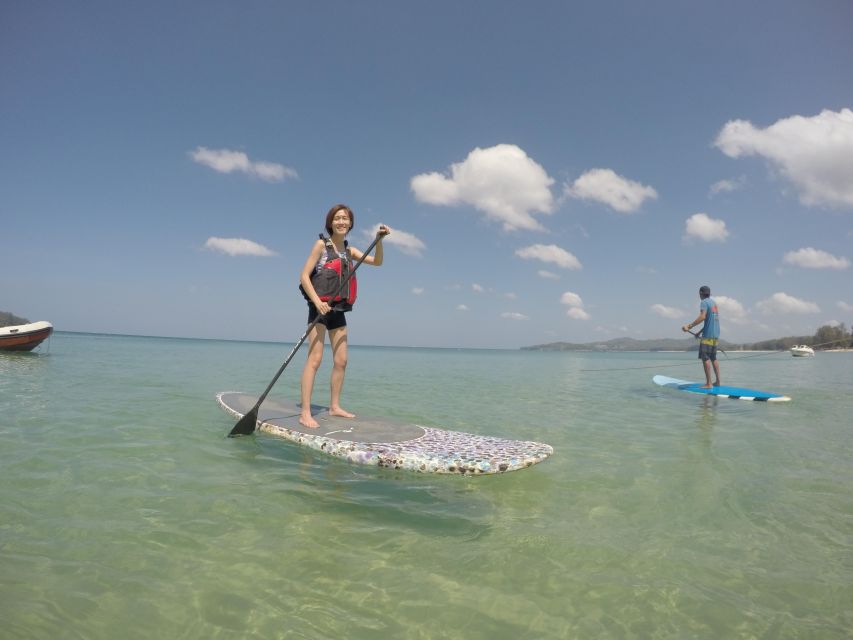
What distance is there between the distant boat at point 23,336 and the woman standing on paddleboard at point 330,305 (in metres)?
20.5

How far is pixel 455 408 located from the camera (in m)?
9.79

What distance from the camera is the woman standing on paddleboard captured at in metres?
6.06

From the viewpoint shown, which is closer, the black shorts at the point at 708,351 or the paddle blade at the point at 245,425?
the paddle blade at the point at 245,425

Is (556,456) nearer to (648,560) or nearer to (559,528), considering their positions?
(559,528)

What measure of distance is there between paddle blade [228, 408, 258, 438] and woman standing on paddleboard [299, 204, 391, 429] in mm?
614

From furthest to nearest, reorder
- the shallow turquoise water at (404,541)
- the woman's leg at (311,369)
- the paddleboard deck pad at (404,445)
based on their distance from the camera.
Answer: the woman's leg at (311,369), the paddleboard deck pad at (404,445), the shallow turquoise water at (404,541)

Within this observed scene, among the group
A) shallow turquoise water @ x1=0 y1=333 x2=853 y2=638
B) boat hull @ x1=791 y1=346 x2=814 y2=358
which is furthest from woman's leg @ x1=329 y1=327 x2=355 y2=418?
boat hull @ x1=791 y1=346 x2=814 y2=358

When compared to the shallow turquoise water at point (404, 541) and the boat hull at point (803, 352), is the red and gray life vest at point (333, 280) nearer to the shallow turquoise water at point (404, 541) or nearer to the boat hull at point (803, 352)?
the shallow turquoise water at point (404, 541)

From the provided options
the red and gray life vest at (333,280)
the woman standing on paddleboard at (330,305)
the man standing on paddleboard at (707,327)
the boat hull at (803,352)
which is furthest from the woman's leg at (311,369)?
the boat hull at (803,352)

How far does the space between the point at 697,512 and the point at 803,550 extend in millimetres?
792

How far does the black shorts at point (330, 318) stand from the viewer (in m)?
6.17

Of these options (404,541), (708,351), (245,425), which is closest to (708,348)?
(708,351)

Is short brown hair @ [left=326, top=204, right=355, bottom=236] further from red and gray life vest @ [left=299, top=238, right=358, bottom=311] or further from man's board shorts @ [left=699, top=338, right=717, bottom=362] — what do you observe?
man's board shorts @ [left=699, top=338, right=717, bottom=362]

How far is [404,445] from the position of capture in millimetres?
4922
